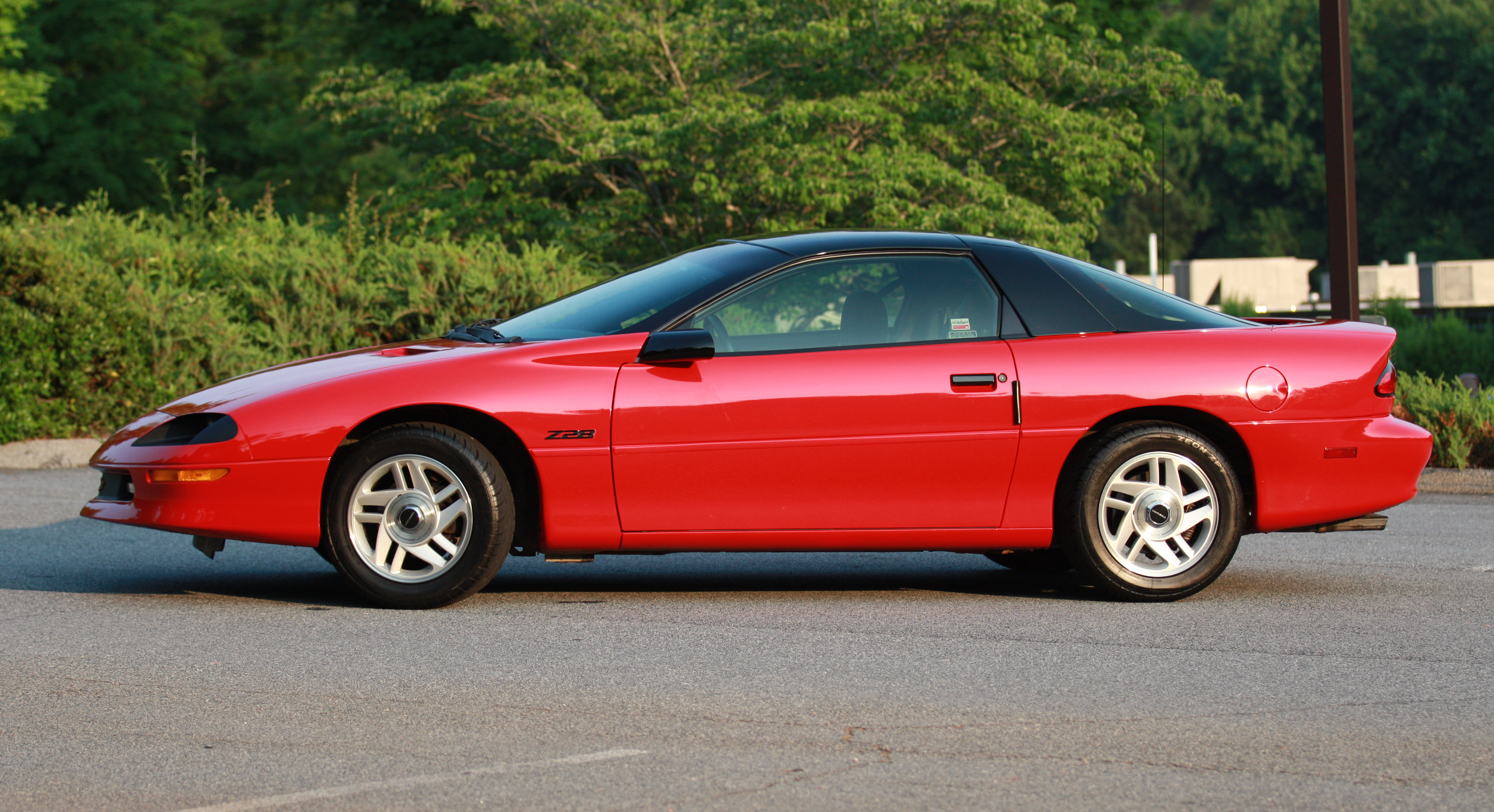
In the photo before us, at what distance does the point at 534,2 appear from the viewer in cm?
1995

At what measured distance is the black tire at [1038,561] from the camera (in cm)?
701

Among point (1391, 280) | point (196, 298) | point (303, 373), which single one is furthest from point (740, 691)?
point (1391, 280)

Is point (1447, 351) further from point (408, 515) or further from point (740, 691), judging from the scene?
point (740, 691)

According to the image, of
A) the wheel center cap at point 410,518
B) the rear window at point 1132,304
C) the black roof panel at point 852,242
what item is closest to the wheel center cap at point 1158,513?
the rear window at point 1132,304

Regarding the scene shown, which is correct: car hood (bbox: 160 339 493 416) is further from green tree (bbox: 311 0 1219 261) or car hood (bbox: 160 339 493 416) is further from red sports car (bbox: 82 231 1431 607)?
green tree (bbox: 311 0 1219 261)

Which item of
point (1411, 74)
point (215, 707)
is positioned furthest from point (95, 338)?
point (1411, 74)

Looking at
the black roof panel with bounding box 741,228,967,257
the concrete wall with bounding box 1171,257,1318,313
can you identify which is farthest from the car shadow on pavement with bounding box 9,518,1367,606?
the concrete wall with bounding box 1171,257,1318,313

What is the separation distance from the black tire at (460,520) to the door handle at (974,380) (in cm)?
179

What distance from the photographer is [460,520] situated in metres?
5.79

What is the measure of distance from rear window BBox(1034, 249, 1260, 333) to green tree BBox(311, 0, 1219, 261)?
11.4 m

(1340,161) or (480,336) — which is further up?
(1340,161)

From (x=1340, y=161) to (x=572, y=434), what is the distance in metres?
8.55

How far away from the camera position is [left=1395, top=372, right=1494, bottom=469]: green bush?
11.1 metres

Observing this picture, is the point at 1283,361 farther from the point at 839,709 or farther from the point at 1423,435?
the point at 839,709
